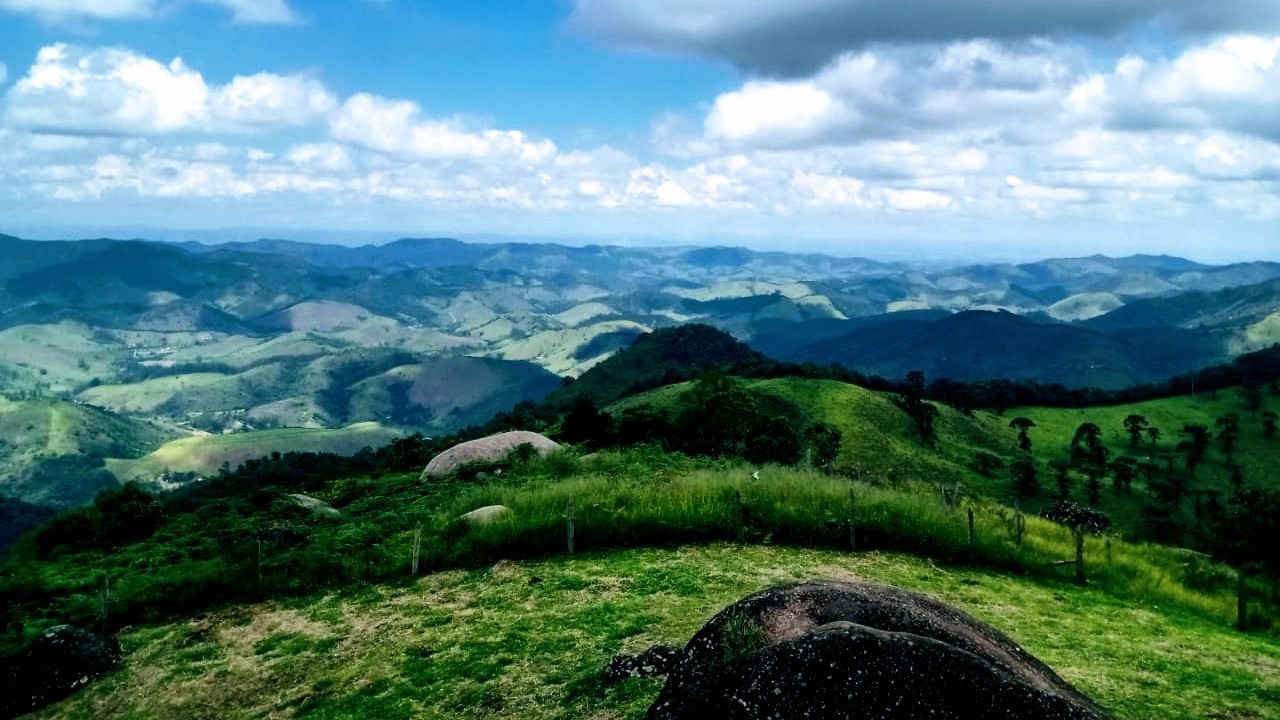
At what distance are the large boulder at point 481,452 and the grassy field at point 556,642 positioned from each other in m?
23.8

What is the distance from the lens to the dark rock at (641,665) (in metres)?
14.3

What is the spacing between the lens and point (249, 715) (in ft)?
53.8

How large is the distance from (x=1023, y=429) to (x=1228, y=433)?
3640 centimetres

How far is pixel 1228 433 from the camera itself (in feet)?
443

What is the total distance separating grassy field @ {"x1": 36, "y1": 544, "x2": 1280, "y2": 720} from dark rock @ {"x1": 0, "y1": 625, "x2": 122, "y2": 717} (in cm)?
60

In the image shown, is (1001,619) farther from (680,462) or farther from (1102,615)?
(680,462)

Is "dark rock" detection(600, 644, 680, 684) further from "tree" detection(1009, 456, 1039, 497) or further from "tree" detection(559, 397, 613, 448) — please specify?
"tree" detection(1009, 456, 1039, 497)

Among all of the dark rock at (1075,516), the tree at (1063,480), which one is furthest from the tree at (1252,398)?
the dark rock at (1075,516)

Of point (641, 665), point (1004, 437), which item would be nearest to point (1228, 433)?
point (1004, 437)

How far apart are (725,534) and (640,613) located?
8.36m

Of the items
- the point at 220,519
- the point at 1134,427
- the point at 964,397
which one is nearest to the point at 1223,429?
the point at 1134,427

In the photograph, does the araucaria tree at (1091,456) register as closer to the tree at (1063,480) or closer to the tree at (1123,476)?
the tree at (1123,476)

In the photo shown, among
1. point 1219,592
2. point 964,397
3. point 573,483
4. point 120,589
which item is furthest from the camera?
point 964,397

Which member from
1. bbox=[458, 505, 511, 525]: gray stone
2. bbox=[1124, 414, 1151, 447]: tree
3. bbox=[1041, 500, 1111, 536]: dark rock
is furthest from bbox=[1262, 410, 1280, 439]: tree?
bbox=[458, 505, 511, 525]: gray stone
